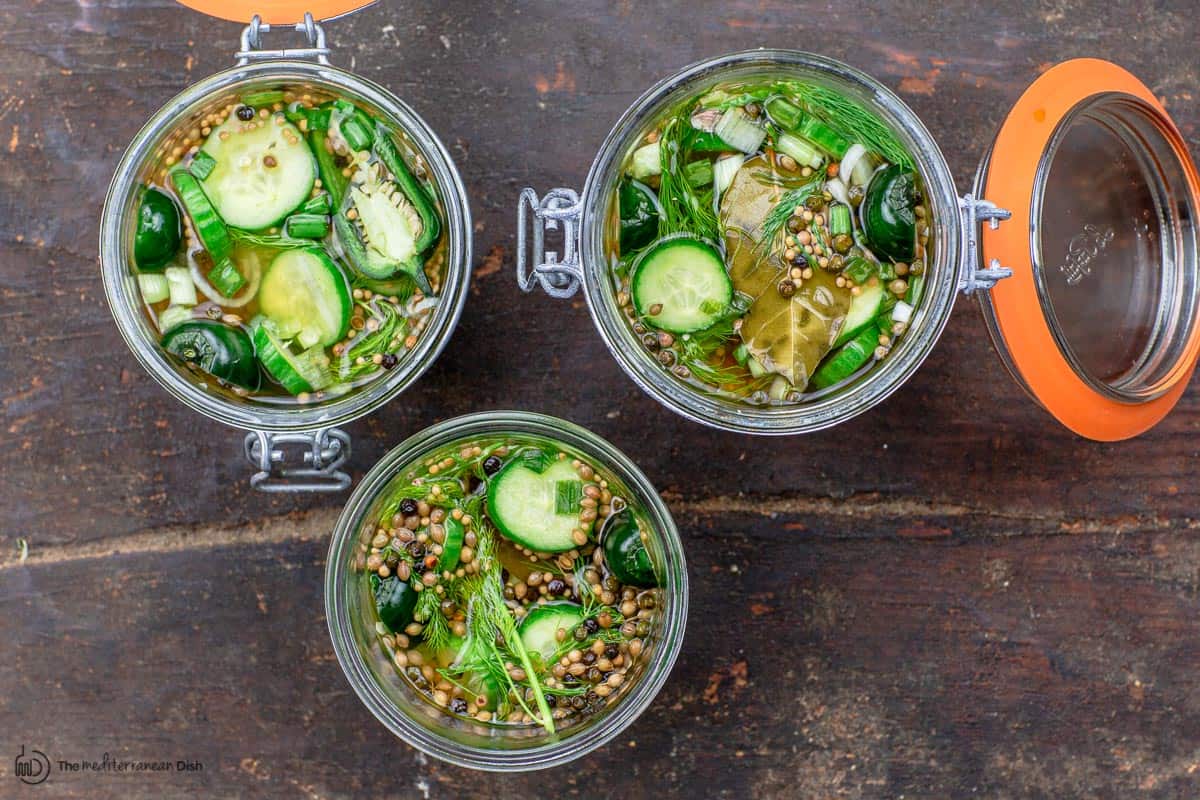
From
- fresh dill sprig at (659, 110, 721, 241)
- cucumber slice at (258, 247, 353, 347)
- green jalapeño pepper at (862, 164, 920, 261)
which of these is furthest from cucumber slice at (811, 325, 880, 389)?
cucumber slice at (258, 247, 353, 347)

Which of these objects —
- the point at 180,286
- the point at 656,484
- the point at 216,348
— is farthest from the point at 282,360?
the point at 656,484

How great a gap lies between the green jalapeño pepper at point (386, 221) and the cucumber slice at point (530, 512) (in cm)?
32

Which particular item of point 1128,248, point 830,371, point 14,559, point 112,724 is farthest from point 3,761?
point 1128,248

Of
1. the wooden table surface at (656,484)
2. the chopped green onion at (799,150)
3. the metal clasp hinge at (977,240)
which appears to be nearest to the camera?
the metal clasp hinge at (977,240)

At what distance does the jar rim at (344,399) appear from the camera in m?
1.31

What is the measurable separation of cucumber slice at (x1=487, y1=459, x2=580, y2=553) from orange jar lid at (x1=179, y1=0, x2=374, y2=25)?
76 cm

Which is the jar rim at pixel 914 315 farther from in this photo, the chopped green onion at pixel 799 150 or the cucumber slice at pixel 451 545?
the cucumber slice at pixel 451 545

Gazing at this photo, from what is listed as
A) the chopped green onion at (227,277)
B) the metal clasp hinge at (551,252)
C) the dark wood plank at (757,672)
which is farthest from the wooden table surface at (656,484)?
the chopped green onion at (227,277)

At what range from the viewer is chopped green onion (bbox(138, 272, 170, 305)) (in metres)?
1.36

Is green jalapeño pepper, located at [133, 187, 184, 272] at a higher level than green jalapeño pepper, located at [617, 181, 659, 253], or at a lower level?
lower

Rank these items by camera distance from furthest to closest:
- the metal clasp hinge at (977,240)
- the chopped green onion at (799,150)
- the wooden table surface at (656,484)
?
the wooden table surface at (656,484)
the chopped green onion at (799,150)
the metal clasp hinge at (977,240)

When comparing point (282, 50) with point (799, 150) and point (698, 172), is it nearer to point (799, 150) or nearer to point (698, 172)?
point (698, 172)

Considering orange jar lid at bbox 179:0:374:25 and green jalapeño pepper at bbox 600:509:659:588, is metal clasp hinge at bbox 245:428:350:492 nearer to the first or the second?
green jalapeño pepper at bbox 600:509:659:588

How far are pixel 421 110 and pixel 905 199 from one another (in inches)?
32.5
